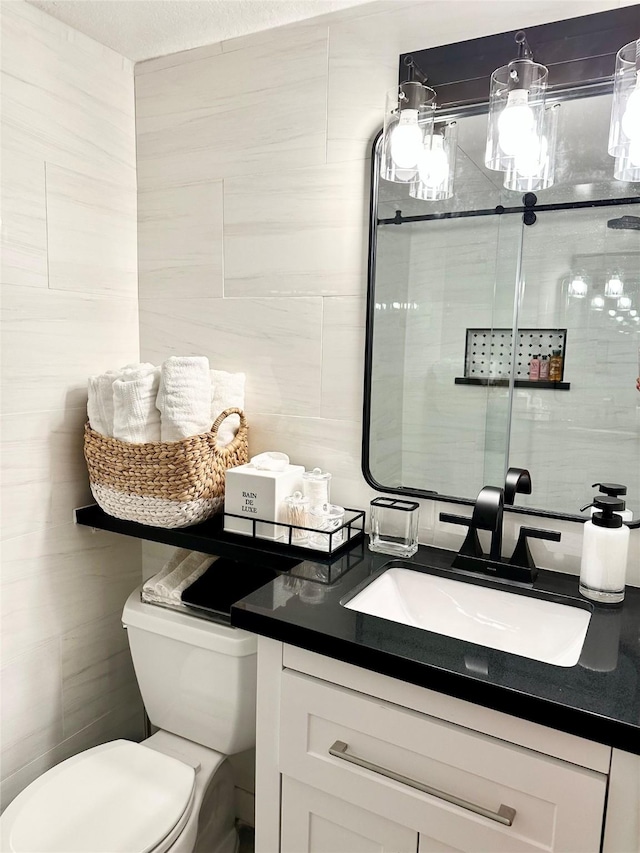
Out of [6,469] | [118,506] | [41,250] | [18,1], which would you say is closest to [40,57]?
[18,1]

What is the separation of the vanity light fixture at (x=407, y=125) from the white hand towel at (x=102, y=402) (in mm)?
803

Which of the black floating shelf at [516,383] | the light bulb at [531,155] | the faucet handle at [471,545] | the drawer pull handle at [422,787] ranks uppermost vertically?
the light bulb at [531,155]

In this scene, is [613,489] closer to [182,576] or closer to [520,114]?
[520,114]

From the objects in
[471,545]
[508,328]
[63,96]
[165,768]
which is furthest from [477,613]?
[63,96]

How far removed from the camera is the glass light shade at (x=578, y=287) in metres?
1.23

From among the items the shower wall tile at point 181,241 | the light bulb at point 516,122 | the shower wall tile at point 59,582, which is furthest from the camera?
the shower wall tile at point 181,241

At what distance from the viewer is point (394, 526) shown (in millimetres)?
1458

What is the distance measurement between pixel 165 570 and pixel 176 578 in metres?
0.07

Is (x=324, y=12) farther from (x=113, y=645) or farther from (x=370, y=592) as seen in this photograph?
(x=113, y=645)

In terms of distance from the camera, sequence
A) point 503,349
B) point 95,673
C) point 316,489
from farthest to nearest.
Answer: point 95,673 < point 316,489 < point 503,349

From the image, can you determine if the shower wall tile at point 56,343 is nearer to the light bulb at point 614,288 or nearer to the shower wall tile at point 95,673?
the shower wall tile at point 95,673

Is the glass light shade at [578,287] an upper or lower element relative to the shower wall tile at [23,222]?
lower

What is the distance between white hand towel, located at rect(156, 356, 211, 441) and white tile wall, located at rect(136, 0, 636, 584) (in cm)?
23

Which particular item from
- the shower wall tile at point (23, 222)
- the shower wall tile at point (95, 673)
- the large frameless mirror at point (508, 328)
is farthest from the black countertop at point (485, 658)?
the shower wall tile at point (23, 222)
